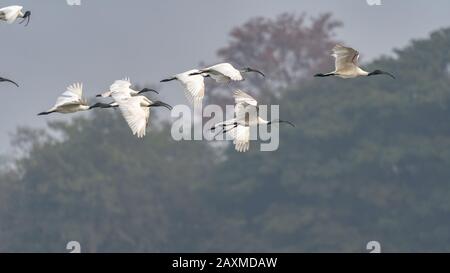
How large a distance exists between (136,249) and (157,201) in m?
3.77

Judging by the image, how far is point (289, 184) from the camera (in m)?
52.7

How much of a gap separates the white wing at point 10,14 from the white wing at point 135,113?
60.7 inches

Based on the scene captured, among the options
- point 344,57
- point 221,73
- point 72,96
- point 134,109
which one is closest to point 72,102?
point 72,96

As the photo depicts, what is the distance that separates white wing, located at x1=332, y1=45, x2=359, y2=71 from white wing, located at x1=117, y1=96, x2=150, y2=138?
87.0 inches

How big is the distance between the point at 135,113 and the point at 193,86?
73cm

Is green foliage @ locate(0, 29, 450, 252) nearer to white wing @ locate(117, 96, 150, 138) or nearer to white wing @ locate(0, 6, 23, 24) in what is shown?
white wing @ locate(117, 96, 150, 138)

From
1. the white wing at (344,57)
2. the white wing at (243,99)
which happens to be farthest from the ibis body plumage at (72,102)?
the white wing at (344,57)

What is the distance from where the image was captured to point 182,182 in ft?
186

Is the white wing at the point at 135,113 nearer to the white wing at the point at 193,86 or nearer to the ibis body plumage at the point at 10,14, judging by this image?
the white wing at the point at 193,86

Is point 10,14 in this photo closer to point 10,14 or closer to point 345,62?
point 10,14

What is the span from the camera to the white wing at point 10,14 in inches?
837

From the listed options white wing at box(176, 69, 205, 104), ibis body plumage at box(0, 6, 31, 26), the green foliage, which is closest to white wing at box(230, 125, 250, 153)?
white wing at box(176, 69, 205, 104)
